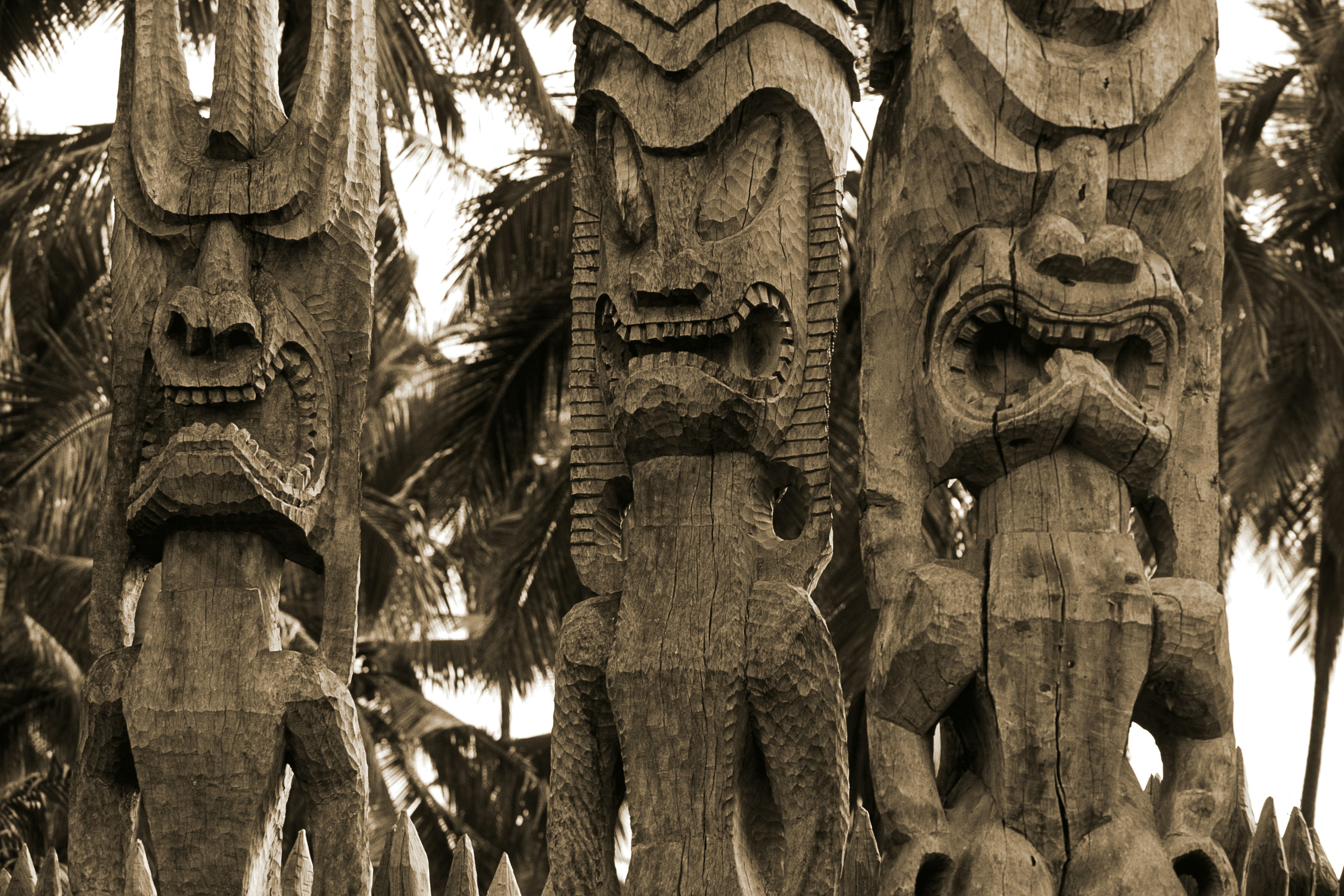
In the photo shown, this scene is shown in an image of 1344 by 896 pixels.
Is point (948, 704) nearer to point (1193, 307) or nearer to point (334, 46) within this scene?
point (1193, 307)

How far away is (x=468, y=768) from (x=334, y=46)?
1355 centimetres

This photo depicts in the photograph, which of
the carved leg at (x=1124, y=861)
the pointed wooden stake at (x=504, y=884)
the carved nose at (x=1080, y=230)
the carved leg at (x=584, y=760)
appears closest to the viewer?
the carved leg at (x=1124, y=861)

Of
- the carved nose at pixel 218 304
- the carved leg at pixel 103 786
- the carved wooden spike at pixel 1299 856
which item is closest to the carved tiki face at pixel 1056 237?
the carved wooden spike at pixel 1299 856

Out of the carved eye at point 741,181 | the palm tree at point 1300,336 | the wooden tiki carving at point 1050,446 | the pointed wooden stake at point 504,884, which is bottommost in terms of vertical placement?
the pointed wooden stake at point 504,884

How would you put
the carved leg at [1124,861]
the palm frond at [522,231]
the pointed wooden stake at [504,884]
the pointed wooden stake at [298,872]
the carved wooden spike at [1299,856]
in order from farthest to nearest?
the palm frond at [522,231] → the pointed wooden stake at [298,872] → the pointed wooden stake at [504,884] → the carved wooden spike at [1299,856] → the carved leg at [1124,861]

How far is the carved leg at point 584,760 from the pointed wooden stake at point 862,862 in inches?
25.6

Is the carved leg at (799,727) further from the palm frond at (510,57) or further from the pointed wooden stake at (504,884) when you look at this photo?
the palm frond at (510,57)

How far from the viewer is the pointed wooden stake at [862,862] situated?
3678 millimetres

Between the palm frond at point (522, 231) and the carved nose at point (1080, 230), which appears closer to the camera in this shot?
the carved nose at point (1080, 230)

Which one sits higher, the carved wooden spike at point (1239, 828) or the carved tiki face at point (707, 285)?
the carved tiki face at point (707, 285)

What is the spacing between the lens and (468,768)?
17797 millimetres

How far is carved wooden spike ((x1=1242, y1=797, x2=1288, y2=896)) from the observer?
420 centimetres

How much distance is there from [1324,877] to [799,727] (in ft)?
5.14

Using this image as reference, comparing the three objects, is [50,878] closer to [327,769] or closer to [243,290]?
[327,769]
